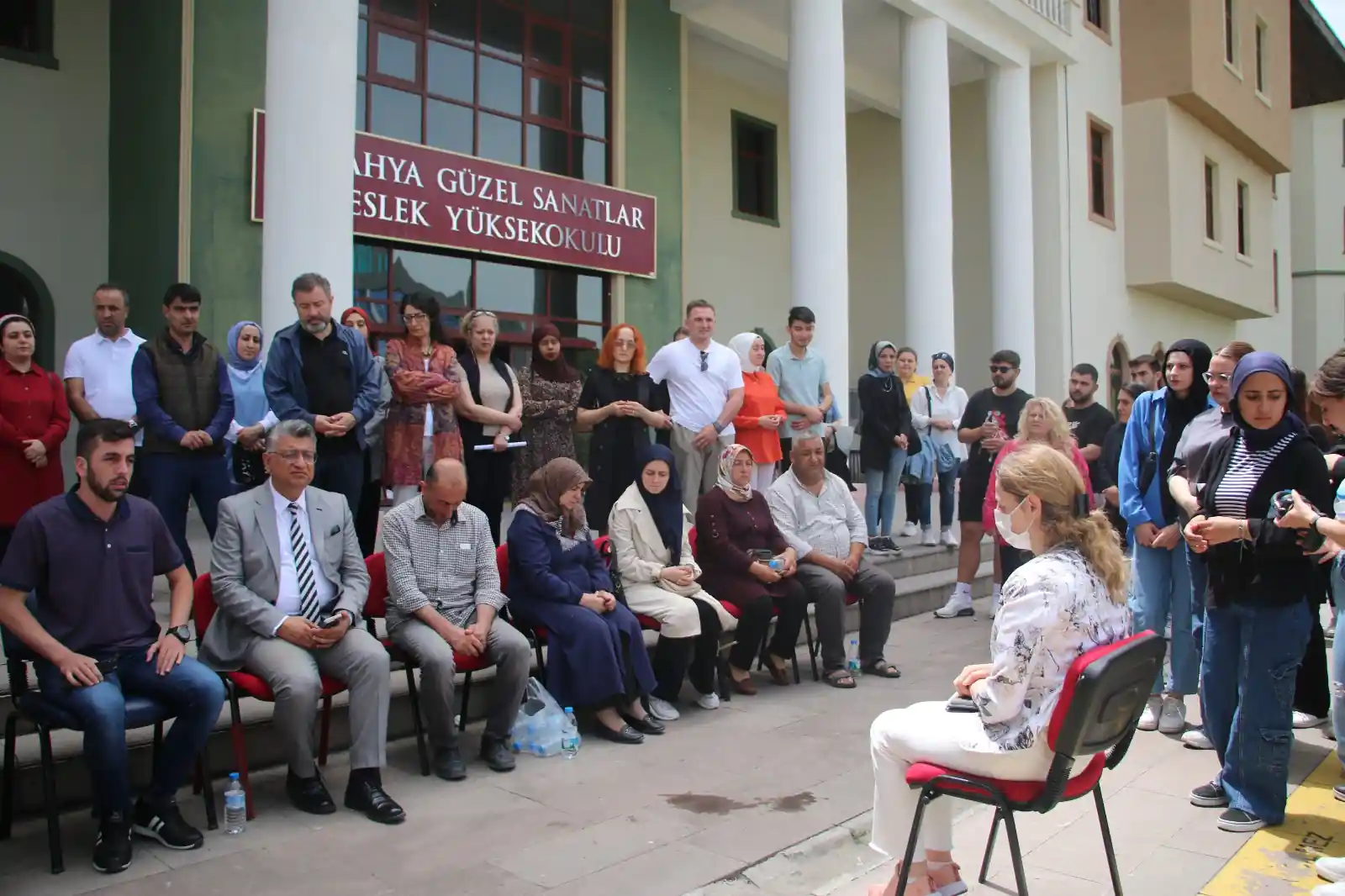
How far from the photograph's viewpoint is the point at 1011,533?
3.31 metres

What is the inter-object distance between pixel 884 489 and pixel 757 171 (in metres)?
8.37

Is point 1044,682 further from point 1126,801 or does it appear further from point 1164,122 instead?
point 1164,122

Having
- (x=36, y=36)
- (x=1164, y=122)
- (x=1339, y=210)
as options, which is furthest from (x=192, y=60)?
(x=1339, y=210)

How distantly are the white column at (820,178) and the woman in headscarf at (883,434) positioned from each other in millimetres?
2056

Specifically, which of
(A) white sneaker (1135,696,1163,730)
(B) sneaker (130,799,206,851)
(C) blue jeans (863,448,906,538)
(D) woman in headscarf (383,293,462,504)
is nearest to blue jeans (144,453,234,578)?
(D) woman in headscarf (383,293,462,504)

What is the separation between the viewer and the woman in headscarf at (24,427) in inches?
214

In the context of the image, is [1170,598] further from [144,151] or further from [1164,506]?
[144,151]

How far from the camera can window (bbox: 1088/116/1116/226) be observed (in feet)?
60.2

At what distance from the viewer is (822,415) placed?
8438mm

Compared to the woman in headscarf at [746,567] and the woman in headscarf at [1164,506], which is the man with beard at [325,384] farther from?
the woman in headscarf at [1164,506]

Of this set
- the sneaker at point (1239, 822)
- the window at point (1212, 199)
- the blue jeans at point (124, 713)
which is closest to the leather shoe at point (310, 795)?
the blue jeans at point (124, 713)

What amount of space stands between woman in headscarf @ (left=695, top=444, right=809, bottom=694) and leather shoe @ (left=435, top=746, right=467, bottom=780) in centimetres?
203

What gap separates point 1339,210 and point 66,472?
1331 inches

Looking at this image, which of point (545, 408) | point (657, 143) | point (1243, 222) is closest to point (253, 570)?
point (545, 408)
